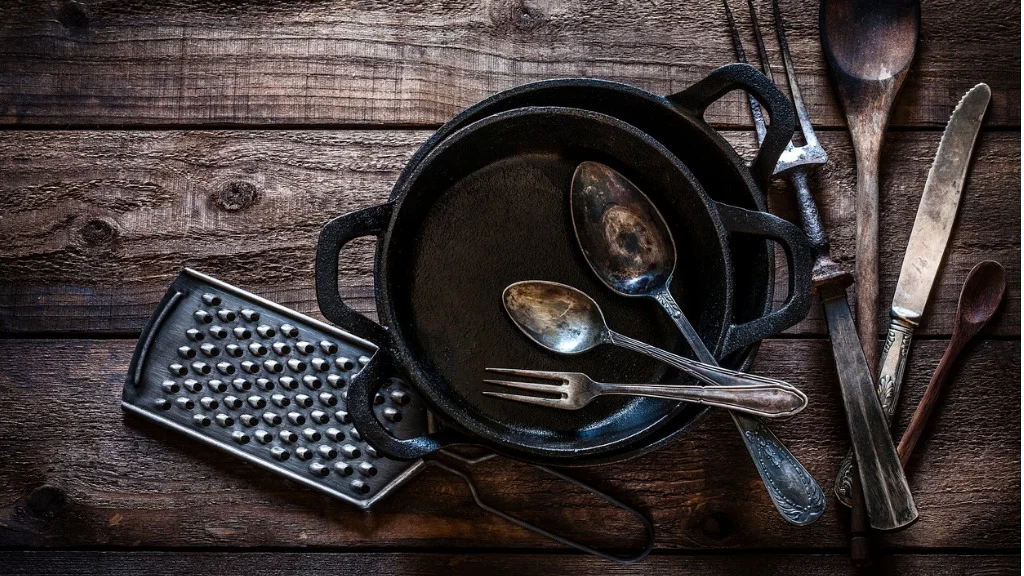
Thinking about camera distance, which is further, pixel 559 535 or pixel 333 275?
pixel 559 535

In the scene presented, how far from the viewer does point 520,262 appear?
2.11ft

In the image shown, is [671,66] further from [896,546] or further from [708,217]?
[896,546]

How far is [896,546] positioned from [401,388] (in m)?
0.45

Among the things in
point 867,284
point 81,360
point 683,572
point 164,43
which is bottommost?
point 683,572

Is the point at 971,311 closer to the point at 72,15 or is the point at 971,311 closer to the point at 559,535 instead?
the point at 559,535

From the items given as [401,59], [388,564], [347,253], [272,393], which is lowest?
[388,564]

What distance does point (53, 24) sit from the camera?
0.72m

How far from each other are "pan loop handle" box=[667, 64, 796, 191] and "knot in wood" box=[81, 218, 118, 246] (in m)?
0.52

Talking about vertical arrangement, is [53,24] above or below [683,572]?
above

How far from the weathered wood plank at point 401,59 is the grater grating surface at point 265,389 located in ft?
0.59

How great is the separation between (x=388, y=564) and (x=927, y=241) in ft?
1.80

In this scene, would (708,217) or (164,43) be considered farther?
(164,43)

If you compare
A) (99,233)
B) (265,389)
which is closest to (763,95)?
(265,389)

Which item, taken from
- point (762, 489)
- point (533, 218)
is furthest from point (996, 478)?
point (533, 218)
